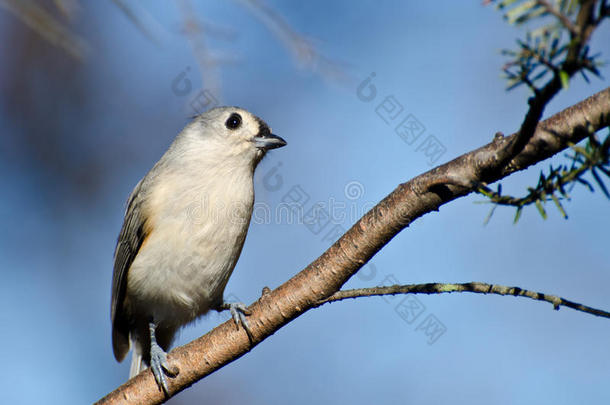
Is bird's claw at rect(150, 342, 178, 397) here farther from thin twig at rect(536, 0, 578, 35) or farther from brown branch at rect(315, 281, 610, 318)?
thin twig at rect(536, 0, 578, 35)

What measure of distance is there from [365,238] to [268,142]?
5.73 ft

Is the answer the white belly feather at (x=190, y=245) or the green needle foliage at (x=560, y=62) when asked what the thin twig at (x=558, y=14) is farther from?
the white belly feather at (x=190, y=245)

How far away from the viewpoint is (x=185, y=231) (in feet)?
10.4

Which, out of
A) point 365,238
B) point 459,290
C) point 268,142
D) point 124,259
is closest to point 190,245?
point 124,259

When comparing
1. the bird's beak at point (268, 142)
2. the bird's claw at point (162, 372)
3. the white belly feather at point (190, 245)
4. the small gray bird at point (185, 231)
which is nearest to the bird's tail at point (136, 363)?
the small gray bird at point (185, 231)

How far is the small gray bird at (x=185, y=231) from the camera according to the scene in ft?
10.5

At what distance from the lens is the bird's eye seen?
11.9 feet

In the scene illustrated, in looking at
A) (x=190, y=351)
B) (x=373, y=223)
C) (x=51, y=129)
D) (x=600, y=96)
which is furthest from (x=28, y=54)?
(x=600, y=96)

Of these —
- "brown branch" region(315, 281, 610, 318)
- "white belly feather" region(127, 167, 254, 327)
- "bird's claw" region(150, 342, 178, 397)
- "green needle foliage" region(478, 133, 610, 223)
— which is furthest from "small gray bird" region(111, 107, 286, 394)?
"green needle foliage" region(478, 133, 610, 223)

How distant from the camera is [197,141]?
3.68 metres

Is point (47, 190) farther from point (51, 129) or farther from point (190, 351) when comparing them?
point (190, 351)

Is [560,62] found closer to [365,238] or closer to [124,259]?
[365,238]

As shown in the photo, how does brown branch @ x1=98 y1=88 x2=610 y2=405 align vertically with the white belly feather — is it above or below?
below

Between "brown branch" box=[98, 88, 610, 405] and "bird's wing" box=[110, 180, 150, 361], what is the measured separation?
1.12 m
